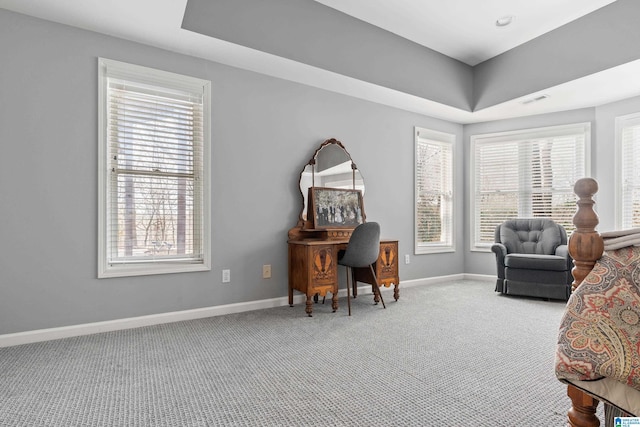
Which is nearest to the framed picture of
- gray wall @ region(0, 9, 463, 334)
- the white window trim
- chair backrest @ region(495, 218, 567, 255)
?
gray wall @ region(0, 9, 463, 334)

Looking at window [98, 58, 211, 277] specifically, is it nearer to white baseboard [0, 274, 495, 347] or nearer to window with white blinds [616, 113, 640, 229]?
white baseboard [0, 274, 495, 347]

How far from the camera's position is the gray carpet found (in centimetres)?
159

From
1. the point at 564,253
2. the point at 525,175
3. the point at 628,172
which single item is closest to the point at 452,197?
the point at 525,175

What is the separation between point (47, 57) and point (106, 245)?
147cm

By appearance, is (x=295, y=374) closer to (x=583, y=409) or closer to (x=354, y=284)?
(x=583, y=409)

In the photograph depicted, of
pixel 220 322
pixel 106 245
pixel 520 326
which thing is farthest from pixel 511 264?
pixel 106 245

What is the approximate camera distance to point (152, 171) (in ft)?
9.95

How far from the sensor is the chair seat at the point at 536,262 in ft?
12.5

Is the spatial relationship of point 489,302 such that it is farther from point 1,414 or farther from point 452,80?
point 1,414

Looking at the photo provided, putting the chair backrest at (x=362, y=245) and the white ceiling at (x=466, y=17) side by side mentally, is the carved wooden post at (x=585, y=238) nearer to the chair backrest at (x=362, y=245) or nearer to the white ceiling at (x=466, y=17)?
the chair backrest at (x=362, y=245)

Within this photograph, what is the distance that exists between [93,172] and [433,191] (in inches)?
160

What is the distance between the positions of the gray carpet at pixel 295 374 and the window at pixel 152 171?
63 cm

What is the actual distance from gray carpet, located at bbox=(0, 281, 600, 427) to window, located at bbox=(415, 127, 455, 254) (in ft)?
6.05

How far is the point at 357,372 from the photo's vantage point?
2.04 metres
